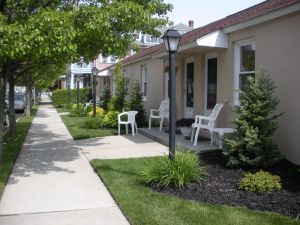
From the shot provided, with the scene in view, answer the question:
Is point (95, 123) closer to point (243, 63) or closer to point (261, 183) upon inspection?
point (243, 63)

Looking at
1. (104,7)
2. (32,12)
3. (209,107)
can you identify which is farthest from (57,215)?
(209,107)

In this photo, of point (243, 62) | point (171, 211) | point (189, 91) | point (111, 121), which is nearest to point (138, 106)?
point (111, 121)

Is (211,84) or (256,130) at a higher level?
(211,84)

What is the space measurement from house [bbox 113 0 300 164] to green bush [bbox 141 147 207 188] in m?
2.26

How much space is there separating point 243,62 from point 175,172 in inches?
175

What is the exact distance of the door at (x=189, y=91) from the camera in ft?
44.3

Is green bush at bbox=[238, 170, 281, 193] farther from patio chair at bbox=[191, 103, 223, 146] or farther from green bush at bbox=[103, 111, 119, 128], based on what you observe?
green bush at bbox=[103, 111, 119, 128]

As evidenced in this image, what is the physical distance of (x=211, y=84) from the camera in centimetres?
1207

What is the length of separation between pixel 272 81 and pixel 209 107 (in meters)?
3.53

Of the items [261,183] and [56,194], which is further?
[56,194]

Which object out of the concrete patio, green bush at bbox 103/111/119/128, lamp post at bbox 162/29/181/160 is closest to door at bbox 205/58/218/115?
the concrete patio

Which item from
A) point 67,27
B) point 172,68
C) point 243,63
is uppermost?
point 67,27

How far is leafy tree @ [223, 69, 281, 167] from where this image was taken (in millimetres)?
7855

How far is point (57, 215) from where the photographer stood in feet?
18.9
